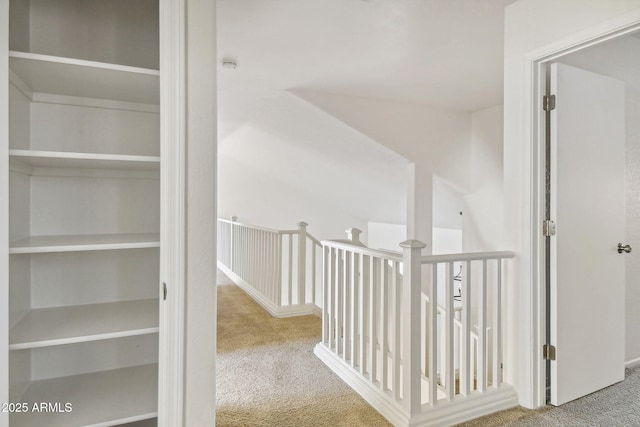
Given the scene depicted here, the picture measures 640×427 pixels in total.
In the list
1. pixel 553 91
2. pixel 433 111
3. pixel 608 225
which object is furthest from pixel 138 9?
pixel 433 111

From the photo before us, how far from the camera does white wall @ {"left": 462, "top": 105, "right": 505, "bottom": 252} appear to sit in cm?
384

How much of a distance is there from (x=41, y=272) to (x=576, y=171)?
2669mm

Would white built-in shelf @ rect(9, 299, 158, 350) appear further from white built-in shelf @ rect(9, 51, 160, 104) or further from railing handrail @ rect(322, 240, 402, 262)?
railing handrail @ rect(322, 240, 402, 262)

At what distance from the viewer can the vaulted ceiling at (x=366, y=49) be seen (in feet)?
6.90

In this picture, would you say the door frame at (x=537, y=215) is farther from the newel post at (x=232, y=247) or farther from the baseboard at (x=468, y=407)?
the newel post at (x=232, y=247)

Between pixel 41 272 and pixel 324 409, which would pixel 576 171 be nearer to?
pixel 324 409

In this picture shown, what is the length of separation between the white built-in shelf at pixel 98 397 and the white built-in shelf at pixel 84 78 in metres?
1.18

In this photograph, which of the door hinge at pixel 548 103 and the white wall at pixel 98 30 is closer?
the white wall at pixel 98 30

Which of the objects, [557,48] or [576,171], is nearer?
[557,48]

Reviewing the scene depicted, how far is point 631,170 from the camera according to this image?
2523mm

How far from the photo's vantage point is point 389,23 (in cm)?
223

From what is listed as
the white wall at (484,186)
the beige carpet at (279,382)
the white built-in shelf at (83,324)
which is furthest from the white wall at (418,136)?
the white built-in shelf at (83,324)

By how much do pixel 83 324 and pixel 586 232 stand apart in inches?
99.5

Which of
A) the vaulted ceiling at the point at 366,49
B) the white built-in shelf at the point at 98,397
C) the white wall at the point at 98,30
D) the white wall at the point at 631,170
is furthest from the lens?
the white wall at the point at 631,170
